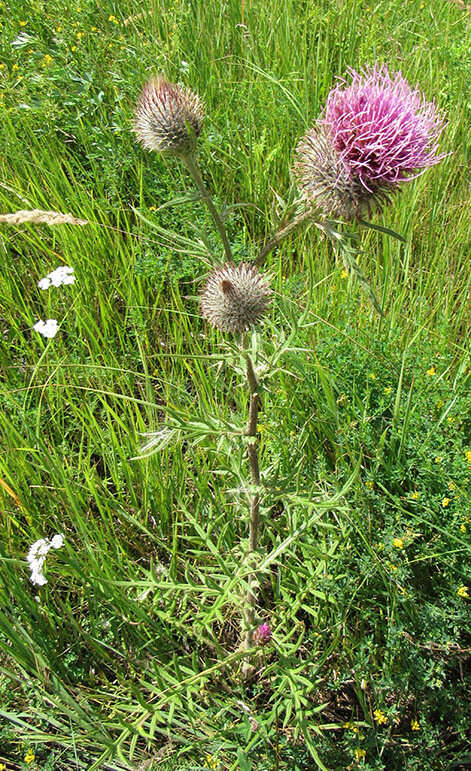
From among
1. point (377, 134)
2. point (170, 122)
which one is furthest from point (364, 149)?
point (170, 122)

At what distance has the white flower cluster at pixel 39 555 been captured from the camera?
1.80 meters

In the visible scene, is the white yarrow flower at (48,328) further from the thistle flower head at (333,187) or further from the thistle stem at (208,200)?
the thistle flower head at (333,187)

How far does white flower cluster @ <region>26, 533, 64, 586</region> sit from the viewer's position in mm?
1802

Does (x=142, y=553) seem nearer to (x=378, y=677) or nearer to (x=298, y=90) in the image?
(x=378, y=677)

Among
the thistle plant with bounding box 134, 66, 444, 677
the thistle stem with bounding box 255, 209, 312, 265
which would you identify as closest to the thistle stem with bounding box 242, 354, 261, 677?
the thistle plant with bounding box 134, 66, 444, 677

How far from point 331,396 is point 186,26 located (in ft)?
8.92

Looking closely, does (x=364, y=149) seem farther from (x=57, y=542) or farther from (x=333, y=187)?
(x=57, y=542)

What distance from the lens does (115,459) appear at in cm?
222

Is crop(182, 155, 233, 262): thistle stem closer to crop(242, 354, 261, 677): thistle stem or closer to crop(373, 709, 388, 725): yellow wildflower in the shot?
crop(242, 354, 261, 677): thistle stem

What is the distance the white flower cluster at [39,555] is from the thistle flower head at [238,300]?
91 centimetres

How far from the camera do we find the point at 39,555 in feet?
6.22

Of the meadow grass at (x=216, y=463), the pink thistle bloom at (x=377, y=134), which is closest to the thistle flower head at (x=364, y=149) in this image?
the pink thistle bloom at (x=377, y=134)

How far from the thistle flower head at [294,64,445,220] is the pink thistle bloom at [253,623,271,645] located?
138 centimetres

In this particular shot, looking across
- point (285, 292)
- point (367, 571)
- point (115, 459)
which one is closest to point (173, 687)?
point (367, 571)
